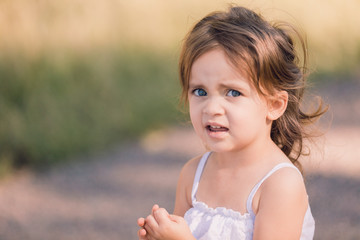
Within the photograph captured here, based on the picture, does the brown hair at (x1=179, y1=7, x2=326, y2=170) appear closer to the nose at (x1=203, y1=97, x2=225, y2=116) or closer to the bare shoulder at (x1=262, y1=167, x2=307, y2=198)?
the nose at (x1=203, y1=97, x2=225, y2=116)

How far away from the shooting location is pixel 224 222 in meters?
1.92

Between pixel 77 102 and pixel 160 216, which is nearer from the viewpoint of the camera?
pixel 160 216

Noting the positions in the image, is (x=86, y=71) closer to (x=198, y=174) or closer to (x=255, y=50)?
(x=198, y=174)

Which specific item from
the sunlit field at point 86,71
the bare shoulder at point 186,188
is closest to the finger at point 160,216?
the bare shoulder at point 186,188

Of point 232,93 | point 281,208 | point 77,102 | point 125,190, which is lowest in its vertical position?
point 125,190

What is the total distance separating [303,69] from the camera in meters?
2.16

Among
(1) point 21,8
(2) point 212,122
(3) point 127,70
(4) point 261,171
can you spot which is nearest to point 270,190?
(4) point 261,171

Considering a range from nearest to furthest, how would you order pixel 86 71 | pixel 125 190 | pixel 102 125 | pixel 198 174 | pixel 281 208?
1. pixel 281 208
2. pixel 198 174
3. pixel 125 190
4. pixel 102 125
5. pixel 86 71

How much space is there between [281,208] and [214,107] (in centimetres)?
39

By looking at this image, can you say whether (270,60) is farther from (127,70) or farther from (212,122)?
(127,70)

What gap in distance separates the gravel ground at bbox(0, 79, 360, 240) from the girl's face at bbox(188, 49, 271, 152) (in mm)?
1204

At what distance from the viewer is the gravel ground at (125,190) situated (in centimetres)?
345

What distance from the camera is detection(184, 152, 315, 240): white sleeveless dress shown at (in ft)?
6.18

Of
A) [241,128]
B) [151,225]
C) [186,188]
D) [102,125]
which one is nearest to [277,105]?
[241,128]
